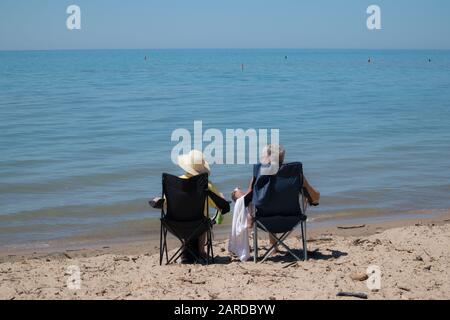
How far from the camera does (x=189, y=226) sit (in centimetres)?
572

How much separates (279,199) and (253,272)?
75 cm

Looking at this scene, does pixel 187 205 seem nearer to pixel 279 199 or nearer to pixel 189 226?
pixel 189 226

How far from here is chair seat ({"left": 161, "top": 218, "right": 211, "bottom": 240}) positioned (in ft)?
18.7

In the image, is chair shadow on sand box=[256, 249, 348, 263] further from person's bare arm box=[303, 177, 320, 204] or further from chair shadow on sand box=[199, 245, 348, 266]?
person's bare arm box=[303, 177, 320, 204]

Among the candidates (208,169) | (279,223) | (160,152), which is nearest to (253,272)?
(279,223)

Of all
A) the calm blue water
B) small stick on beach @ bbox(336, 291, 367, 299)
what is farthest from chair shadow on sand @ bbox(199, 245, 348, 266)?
the calm blue water

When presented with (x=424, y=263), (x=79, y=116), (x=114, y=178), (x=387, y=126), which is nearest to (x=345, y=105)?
(x=387, y=126)

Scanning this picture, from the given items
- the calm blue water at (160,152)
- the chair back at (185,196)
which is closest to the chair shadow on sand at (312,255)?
the chair back at (185,196)

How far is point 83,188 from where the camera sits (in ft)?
31.9

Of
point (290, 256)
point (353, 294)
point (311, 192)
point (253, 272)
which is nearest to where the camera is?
point (353, 294)

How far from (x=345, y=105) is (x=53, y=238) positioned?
1835 cm

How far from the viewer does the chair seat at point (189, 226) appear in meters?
5.71

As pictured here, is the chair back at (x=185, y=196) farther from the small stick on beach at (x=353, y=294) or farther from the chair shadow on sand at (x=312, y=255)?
the small stick on beach at (x=353, y=294)
